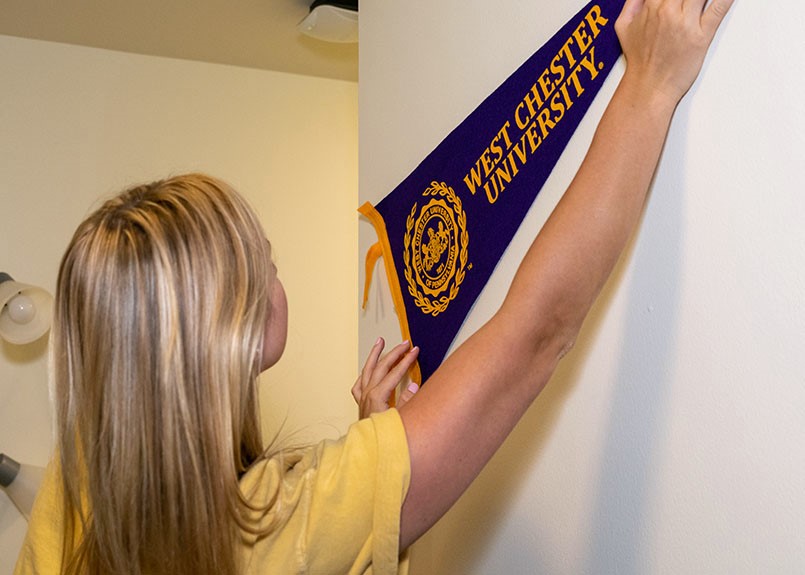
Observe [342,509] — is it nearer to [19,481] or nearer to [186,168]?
[19,481]

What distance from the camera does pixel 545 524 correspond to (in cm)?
92

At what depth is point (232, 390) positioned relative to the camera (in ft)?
2.17

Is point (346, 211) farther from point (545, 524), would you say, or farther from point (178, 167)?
point (545, 524)

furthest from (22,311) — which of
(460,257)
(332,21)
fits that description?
(460,257)

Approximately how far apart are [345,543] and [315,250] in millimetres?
2003

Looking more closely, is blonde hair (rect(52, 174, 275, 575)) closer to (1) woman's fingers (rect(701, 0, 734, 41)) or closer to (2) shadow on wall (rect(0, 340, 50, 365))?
Result: (1) woman's fingers (rect(701, 0, 734, 41))

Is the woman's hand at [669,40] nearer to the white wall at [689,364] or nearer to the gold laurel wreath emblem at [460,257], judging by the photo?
the white wall at [689,364]

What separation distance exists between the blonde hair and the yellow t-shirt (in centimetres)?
3

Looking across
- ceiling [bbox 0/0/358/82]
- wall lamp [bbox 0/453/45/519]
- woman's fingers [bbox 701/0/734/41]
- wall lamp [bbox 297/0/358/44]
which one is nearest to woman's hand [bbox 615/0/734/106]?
woman's fingers [bbox 701/0/734/41]

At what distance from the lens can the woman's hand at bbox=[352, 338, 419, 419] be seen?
3.59ft

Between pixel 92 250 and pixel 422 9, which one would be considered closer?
pixel 92 250

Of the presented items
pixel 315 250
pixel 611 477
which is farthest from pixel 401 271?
pixel 315 250

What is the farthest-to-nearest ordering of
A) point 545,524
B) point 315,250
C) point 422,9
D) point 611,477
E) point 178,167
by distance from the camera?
point 315,250 → point 178,167 → point 422,9 → point 545,524 → point 611,477

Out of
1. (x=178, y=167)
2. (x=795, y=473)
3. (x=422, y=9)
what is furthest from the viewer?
(x=178, y=167)
